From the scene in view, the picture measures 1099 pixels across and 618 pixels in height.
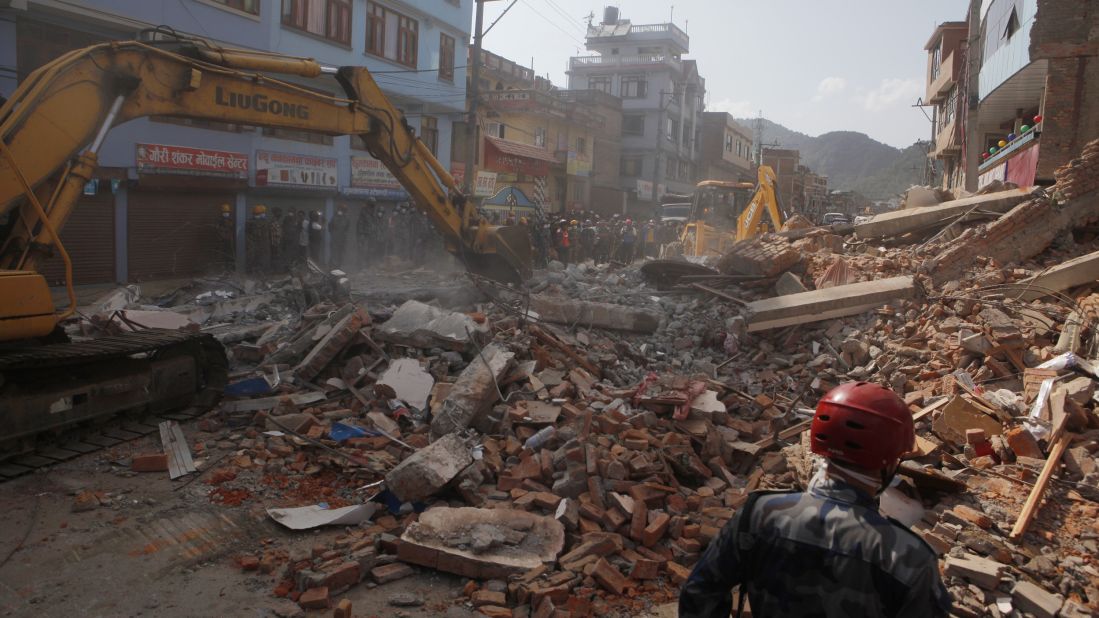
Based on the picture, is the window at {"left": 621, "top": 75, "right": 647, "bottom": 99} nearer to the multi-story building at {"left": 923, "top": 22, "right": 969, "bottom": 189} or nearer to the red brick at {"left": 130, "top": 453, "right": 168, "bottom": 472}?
the multi-story building at {"left": 923, "top": 22, "right": 969, "bottom": 189}

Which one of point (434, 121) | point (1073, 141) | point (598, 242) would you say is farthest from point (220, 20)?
point (1073, 141)

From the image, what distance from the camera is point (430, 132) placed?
2577cm

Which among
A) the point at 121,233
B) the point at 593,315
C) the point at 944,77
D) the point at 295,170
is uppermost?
the point at 944,77

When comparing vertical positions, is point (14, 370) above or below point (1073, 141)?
below

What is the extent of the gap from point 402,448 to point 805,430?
3.84m

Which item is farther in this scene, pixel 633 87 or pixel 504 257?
pixel 633 87

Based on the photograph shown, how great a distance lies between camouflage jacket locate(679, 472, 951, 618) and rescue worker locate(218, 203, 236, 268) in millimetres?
17749

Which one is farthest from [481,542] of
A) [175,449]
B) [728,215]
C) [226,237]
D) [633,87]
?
[633,87]

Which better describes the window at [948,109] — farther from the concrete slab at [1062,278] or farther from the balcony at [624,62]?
the concrete slab at [1062,278]

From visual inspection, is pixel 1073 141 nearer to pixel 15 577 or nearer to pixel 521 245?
pixel 521 245

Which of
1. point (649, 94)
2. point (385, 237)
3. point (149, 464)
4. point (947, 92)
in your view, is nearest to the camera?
point (149, 464)

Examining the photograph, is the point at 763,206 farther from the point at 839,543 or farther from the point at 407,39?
the point at 839,543

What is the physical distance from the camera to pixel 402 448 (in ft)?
23.1

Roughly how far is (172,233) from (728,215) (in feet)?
50.2
